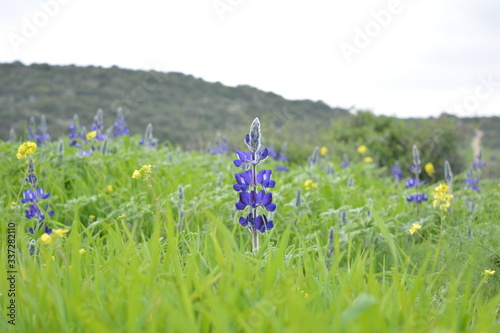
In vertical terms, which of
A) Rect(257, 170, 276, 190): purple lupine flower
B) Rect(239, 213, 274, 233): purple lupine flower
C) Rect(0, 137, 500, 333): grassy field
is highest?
Rect(257, 170, 276, 190): purple lupine flower

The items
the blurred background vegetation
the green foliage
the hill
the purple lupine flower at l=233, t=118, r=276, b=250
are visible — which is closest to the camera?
the purple lupine flower at l=233, t=118, r=276, b=250

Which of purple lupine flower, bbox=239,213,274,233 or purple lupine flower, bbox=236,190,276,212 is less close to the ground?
purple lupine flower, bbox=236,190,276,212

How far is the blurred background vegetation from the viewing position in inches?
447

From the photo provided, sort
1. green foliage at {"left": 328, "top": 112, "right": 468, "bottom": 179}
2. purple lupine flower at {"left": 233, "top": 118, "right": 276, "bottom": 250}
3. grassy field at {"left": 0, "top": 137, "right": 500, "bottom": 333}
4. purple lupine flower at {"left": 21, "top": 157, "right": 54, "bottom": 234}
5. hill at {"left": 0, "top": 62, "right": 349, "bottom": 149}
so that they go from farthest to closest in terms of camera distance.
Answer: hill at {"left": 0, "top": 62, "right": 349, "bottom": 149}, green foliage at {"left": 328, "top": 112, "right": 468, "bottom": 179}, purple lupine flower at {"left": 21, "top": 157, "right": 54, "bottom": 234}, purple lupine flower at {"left": 233, "top": 118, "right": 276, "bottom": 250}, grassy field at {"left": 0, "top": 137, "right": 500, "bottom": 333}

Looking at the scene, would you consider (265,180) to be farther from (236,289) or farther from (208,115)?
(208,115)

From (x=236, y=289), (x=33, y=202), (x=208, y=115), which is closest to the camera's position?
(x=236, y=289)

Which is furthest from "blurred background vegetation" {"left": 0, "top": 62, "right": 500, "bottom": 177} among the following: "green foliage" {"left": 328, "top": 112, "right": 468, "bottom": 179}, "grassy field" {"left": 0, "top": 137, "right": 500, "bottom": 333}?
"grassy field" {"left": 0, "top": 137, "right": 500, "bottom": 333}

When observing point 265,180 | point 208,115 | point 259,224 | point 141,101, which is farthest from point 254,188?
point 141,101

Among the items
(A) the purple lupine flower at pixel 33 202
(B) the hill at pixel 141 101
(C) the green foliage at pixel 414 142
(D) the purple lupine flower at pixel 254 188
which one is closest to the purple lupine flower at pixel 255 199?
(D) the purple lupine flower at pixel 254 188

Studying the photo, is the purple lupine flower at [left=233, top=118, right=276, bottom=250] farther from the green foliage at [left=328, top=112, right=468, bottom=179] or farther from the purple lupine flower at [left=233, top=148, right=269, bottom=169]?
the green foliage at [left=328, top=112, right=468, bottom=179]

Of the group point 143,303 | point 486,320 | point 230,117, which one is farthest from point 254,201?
point 230,117

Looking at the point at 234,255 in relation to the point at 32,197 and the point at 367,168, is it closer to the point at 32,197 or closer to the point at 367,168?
the point at 32,197

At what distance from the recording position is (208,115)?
86.5 ft

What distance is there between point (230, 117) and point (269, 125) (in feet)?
44.0
